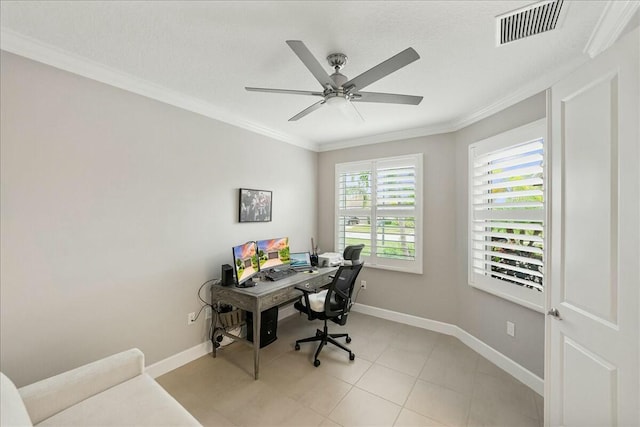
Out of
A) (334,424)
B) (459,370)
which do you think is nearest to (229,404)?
(334,424)

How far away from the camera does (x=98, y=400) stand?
1.42 metres

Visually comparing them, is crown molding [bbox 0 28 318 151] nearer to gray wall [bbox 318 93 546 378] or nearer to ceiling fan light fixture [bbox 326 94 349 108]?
ceiling fan light fixture [bbox 326 94 349 108]

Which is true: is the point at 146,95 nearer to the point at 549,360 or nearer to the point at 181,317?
the point at 181,317

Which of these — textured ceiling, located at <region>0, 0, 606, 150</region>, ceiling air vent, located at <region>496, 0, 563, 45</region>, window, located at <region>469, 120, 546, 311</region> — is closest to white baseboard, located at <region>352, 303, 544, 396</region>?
window, located at <region>469, 120, 546, 311</region>

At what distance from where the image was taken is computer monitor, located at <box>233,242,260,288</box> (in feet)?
8.32

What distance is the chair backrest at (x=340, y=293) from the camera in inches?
101

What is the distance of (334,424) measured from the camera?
1.82m

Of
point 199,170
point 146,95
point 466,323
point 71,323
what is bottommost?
point 466,323

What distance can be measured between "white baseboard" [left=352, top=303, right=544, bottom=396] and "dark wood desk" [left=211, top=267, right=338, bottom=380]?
4.23 feet

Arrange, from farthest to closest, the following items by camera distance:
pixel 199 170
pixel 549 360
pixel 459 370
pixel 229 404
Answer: pixel 199 170 → pixel 459 370 → pixel 229 404 → pixel 549 360

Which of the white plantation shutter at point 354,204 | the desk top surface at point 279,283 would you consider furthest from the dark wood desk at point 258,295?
the white plantation shutter at point 354,204

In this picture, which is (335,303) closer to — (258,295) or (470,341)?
(258,295)

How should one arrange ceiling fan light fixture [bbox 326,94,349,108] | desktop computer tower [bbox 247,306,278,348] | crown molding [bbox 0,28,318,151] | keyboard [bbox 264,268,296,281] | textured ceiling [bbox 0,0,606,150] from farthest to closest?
1. keyboard [bbox 264,268,296,281]
2. desktop computer tower [bbox 247,306,278,348]
3. ceiling fan light fixture [bbox 326,94,349,108]
4. crown molding [bbox 0,28,318,151]
5. textured ceiling [bbox 0,0,606,150]

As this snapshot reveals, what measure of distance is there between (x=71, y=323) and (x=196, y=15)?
7.30 ft
